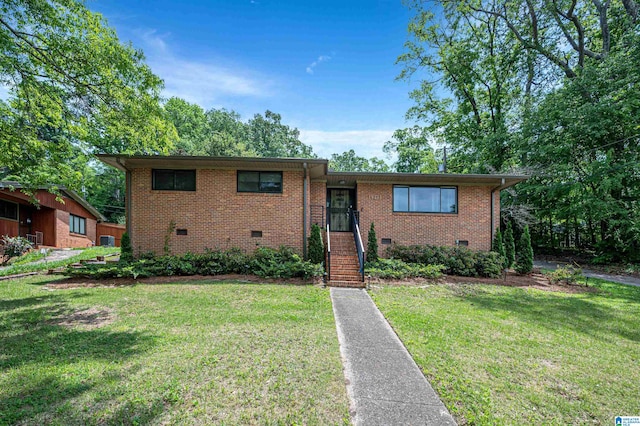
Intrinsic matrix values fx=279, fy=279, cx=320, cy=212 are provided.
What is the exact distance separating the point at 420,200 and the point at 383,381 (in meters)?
9.06

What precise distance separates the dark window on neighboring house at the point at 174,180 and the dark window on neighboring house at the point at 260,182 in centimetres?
170

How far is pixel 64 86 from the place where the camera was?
613cm

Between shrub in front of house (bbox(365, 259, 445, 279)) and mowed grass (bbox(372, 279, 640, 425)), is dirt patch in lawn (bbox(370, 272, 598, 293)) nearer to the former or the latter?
shrub in front of house (bbox(365, 259, 445, 279))

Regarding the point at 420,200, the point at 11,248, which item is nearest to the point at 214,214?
the point at 420,200

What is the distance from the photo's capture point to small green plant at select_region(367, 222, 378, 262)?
10.0m

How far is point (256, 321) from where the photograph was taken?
4809 millimetres

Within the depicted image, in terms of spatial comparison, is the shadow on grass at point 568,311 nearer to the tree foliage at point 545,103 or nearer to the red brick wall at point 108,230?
the tree foliage at point 545,103

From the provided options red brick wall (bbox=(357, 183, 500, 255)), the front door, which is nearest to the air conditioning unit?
the front door

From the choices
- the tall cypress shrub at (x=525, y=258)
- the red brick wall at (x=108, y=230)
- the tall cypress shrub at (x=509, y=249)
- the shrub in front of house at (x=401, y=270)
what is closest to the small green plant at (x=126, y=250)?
the shrub in front of house at (x=401, y=270)

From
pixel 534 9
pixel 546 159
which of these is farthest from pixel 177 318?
pixel 534 9

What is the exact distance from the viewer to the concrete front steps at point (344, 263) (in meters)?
8.11

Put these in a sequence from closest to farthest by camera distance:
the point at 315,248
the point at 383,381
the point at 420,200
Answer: the point at 383,381, the point at 315,248, the point at 420,200

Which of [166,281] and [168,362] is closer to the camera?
[168,362]

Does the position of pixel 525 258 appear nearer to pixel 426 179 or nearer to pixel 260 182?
pixel 426 179
